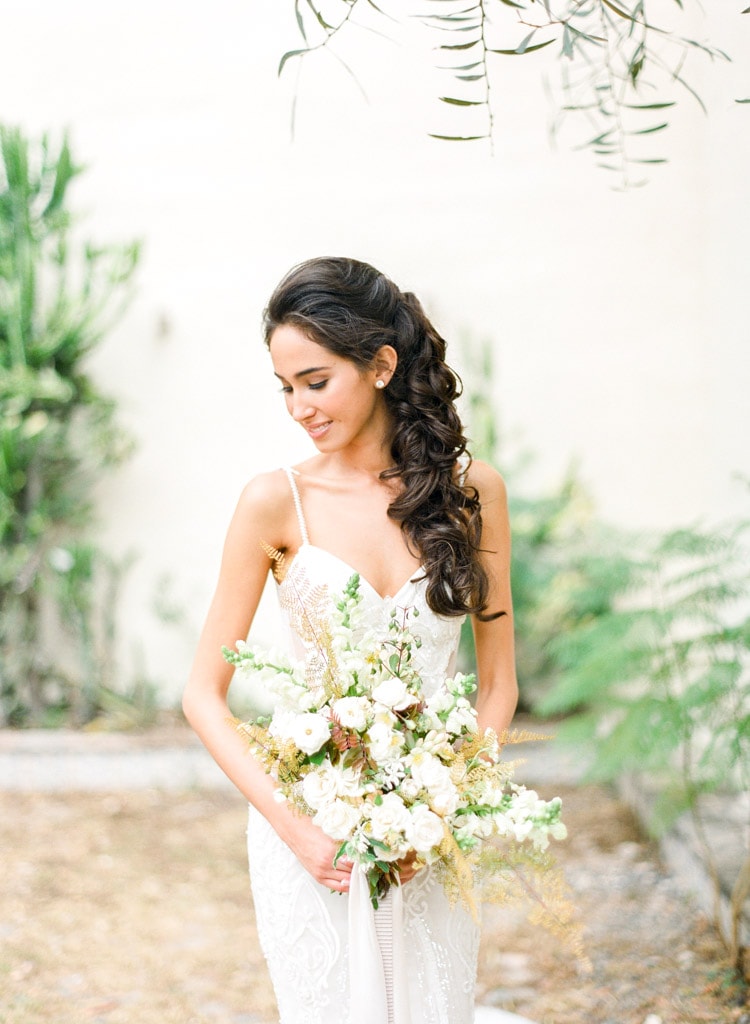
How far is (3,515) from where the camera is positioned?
20.4 feet

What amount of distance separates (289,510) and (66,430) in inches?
182

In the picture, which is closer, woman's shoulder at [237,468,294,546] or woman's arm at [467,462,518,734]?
woman's shoulder at [237,468,294,546]

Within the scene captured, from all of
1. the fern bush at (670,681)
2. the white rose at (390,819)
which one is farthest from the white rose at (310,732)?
the fern bush at (670,681)

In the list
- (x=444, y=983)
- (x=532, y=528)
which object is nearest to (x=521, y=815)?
(x=444, y=983)

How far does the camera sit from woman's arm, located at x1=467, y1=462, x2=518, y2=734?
2.35m

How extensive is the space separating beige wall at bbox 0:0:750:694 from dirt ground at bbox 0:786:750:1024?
5.75 feet

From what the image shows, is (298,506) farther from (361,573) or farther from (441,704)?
(441,704)

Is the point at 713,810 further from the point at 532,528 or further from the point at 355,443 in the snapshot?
the point at 355,443

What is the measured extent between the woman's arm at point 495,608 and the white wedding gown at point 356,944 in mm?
158

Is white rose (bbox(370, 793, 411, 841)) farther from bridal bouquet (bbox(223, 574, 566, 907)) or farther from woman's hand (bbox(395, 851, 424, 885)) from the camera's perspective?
woman's hand (bbox(395, 851, 424, 885))

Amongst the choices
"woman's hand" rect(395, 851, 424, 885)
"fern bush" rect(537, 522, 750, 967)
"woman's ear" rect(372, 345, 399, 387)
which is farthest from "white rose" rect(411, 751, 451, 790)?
"fern bush" rect(537, 522, 750, 967)

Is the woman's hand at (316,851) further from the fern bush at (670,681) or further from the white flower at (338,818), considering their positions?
the fern bush at (670,681)

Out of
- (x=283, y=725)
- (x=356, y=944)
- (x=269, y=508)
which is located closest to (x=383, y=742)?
(x=283, y=725)

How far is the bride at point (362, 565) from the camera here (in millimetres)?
2061
